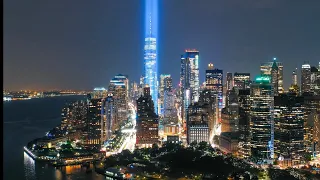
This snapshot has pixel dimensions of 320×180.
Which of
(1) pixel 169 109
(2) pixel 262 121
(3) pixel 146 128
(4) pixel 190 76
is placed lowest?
(3) pixel 146 128

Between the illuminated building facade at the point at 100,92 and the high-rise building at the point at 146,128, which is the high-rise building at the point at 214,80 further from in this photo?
the high-rise building at the point at 146,128

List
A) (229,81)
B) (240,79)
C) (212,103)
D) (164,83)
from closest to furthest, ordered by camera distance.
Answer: (212,103) → (240,79) → (229,81) → (164,83)

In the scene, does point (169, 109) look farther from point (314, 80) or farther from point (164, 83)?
point (314, 80)

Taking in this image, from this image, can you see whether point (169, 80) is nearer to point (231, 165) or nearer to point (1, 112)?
point (231, 165)

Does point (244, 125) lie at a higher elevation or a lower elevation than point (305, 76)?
lower

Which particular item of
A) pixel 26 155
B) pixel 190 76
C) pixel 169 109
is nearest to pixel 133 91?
pixel 190 76

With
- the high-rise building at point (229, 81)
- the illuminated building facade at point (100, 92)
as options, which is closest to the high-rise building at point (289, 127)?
the high-rise building at point (229, 81)

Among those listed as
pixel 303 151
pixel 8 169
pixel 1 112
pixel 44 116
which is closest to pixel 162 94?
pixel 44 116
